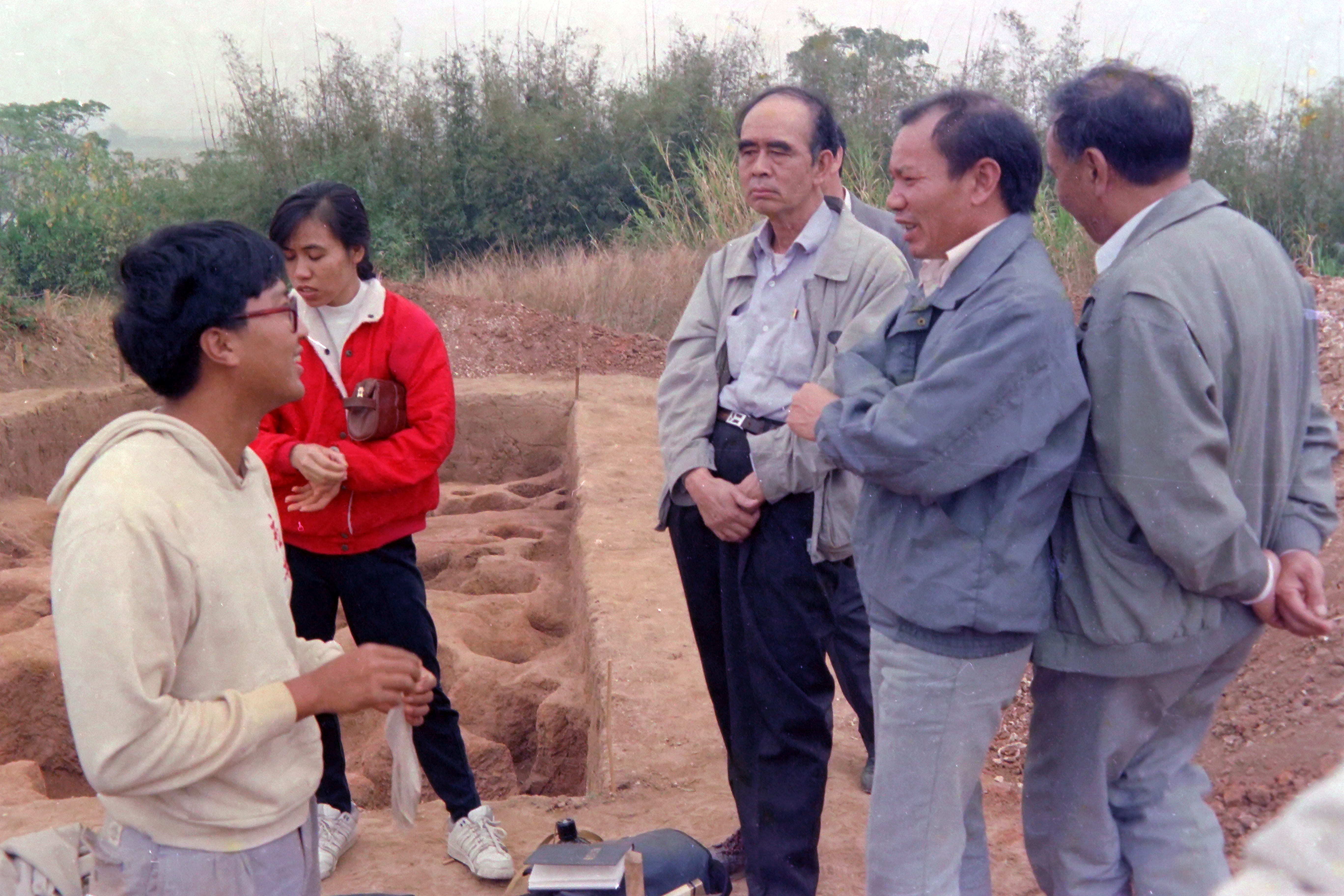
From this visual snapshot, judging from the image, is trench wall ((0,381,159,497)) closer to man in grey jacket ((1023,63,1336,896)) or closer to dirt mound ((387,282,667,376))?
dirt mound ((387,282,667,376))

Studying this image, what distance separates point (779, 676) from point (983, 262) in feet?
3.53

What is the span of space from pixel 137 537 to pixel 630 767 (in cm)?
238

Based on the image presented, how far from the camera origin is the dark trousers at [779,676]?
266cm

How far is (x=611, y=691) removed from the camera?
160 inches

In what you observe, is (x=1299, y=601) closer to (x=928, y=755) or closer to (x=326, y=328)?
(x=928, y=755)

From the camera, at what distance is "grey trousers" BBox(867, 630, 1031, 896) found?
6.66 feet

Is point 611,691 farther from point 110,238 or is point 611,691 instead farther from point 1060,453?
point 110,238

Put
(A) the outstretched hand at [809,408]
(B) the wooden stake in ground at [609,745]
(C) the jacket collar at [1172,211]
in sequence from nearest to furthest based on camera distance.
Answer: (C) the jacket collar at [1172,211] < (A) the outstretched hand at [809,408] < (B) the wooden stake in ground at [609,745]

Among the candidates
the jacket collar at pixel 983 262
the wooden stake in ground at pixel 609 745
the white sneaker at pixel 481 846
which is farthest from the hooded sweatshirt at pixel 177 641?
the wooden stake in ground at pixel 609 745

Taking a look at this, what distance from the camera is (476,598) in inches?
232

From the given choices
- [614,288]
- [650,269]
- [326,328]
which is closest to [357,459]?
[326,328]

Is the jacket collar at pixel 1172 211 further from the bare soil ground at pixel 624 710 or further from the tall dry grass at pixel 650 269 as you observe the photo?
the tall dry grass at pixel 650 269

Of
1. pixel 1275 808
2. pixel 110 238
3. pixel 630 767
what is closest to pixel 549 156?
pixel 110 238

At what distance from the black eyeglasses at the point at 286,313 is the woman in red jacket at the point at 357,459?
1.04 metres
